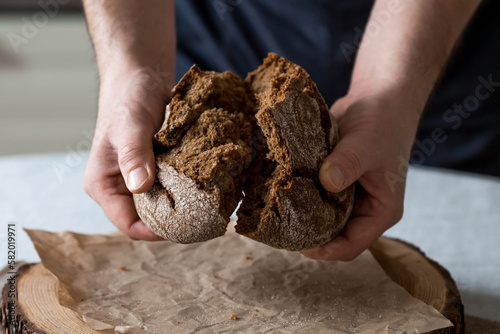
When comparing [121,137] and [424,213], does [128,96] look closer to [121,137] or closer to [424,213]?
[121,137]

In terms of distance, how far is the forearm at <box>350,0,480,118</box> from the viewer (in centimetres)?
216

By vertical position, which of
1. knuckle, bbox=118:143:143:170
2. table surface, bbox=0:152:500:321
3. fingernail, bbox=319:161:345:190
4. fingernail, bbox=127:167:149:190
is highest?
knuckle, bbox=118:143:143:170

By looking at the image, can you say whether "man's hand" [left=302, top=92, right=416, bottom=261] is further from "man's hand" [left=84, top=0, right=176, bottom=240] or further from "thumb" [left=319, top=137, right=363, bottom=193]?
"man's hand" [left=84, top=0, right=176, bottom=240]

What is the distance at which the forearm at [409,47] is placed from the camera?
2156 mm

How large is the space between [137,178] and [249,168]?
1.24 ft

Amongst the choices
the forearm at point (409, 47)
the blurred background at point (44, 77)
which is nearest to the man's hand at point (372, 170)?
the forearm at point (409, 47)

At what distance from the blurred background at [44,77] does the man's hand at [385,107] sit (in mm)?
3647

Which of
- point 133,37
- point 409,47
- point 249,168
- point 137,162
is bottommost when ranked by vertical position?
point 249,168

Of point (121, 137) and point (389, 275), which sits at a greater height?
point (121, 137)

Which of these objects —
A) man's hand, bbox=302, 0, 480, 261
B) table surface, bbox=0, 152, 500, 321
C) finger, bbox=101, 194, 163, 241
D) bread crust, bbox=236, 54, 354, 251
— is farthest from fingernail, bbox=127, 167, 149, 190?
table surface, bbox=0, 152, 500, 321

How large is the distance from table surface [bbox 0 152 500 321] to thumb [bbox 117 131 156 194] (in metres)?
0.88

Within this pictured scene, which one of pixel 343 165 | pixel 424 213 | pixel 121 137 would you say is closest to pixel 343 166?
pixel 343 165

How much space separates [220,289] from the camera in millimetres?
1989

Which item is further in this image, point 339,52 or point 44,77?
point 44,77
